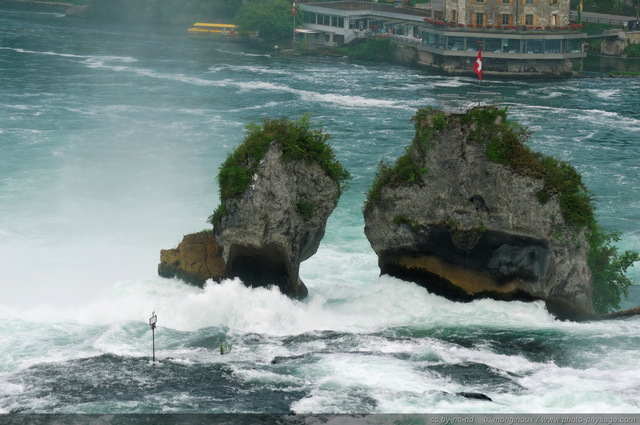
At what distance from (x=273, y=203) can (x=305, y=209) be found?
2248 millimetres

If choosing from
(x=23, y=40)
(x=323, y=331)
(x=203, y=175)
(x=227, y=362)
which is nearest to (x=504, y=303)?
(x=323, y=331)

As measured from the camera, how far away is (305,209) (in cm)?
6031

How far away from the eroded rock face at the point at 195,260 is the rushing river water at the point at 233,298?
0.86 meters

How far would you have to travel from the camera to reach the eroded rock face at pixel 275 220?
193 ft

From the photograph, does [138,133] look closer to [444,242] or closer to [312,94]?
[312,94]

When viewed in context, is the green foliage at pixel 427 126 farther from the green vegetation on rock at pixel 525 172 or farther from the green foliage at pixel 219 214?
the green foliage at pixel 219 214

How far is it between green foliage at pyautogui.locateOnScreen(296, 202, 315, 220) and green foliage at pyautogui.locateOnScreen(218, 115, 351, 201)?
6.83 feet

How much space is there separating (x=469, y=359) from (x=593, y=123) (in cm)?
8057

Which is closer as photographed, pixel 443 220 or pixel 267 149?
pixel 267 149

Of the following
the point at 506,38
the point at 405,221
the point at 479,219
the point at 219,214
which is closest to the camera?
the point at 219,214

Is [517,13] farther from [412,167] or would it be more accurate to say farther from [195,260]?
[195,260]

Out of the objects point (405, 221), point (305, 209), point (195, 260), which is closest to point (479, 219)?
point (405, 221)

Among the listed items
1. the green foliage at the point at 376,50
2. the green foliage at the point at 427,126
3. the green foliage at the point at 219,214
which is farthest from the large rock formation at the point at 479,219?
the green foliage at the point at 376,50

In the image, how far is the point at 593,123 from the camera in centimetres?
12750
